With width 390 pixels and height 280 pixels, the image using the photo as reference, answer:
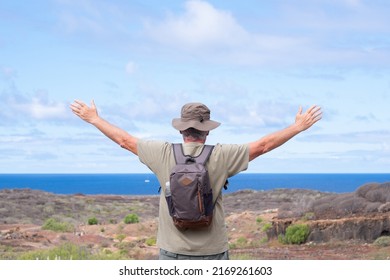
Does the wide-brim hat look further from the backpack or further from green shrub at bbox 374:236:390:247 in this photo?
green shrub at bbox 374:236:390:247

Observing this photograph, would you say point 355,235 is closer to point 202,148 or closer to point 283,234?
point 283,234

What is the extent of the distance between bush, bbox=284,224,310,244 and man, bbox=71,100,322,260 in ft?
55.5

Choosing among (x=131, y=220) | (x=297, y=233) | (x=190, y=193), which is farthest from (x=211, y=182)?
(x=131, y=220)

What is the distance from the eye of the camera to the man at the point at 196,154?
487 cm

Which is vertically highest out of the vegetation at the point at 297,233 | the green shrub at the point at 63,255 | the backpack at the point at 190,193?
the backpack at the point at 190,193

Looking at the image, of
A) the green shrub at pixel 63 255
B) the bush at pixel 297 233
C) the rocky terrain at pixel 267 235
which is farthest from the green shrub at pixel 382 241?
the green shrub at pixel 63 255

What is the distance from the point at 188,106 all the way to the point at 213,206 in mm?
738

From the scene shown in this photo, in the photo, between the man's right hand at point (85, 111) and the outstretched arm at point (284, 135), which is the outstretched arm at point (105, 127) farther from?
the outstretched arm at point (284, 135)

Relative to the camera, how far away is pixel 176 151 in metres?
4.91

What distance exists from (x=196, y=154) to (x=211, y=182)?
220mm

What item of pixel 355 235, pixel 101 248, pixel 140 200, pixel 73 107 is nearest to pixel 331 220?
pixel 355 235

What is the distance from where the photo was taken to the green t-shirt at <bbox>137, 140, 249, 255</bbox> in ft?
15.9

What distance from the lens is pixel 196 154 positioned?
491cm

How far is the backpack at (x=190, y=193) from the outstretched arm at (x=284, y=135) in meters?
0.33
